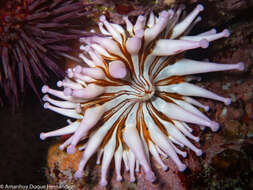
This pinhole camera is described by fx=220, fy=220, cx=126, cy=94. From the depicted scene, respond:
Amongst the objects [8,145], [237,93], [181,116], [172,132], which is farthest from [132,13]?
[8,145]

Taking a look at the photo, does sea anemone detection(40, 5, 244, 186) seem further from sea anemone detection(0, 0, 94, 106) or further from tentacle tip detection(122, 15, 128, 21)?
sea anemone detection(0, 0, 94, 106)

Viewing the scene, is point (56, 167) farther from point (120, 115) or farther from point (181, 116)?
point (181, 116)

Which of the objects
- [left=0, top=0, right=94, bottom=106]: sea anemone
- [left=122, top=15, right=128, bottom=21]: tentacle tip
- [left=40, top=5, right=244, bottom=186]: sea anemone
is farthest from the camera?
[left=122, top=15, right=128, bottom=21]: tentacle tip

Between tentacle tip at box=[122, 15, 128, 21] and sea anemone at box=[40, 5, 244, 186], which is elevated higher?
tentacle tip at box=[122, 15, 128, 21]

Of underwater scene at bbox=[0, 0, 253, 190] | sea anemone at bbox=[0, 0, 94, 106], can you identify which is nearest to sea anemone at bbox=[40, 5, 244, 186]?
underwater scene at bbox=[0, 0, 253, 190]

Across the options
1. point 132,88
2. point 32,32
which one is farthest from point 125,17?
point 32,32

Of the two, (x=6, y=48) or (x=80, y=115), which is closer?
(x=6, y=48)
